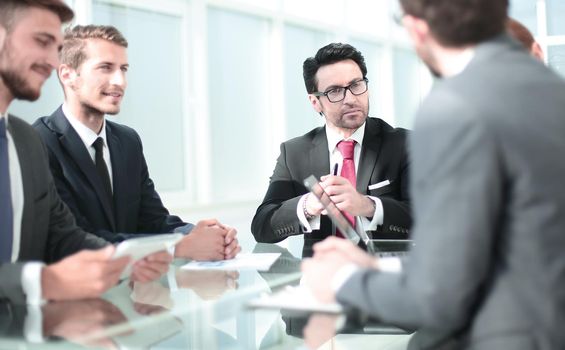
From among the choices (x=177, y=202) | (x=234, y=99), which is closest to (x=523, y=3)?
(x=234, y=99)

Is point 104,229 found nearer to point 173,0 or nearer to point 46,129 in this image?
point 46,129

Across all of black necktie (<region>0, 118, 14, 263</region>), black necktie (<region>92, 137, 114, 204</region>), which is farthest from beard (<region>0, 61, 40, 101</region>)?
black necktie (<region>92, 137, 114, 204</region>)

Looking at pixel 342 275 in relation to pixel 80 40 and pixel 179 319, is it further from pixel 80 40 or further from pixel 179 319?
pixel 80 40

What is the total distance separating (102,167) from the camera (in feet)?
9.43

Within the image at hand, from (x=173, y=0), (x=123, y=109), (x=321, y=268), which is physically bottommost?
(x=321, y=268)

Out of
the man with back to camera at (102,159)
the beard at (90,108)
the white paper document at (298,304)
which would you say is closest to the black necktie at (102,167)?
the man with back to camera at (102,159)

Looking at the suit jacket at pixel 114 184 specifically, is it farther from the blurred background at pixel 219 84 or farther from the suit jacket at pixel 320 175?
the blurred background at pixel 219 84

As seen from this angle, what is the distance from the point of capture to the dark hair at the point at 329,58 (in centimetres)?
350

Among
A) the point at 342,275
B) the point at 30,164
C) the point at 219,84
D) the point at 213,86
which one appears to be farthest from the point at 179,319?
the point at 219,84

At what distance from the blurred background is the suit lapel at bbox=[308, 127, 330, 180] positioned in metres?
2.20

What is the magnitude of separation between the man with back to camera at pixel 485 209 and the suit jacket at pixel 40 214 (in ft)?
4.32

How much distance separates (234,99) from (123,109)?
1.61m

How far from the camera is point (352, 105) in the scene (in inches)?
134

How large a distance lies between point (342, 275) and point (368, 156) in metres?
2.06
